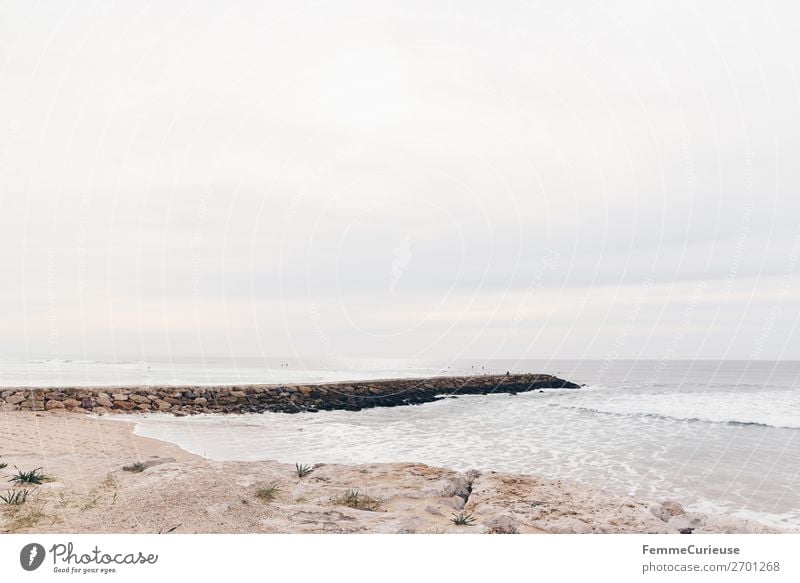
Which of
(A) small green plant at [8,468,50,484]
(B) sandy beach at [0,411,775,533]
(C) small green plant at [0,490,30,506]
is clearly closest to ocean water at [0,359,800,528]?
(B) sandy beach at [0,411,775,533]

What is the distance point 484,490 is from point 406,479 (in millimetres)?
1648

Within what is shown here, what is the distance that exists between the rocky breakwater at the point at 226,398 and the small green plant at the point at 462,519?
23.6 m

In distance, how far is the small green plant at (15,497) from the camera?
823 cm

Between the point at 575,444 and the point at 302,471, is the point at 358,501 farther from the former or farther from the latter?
the point at 575,444

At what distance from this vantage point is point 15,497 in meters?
8.50

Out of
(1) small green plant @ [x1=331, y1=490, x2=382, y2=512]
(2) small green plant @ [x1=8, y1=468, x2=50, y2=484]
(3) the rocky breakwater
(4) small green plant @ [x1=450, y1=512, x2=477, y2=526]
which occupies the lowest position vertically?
(3) the rocky breakwater

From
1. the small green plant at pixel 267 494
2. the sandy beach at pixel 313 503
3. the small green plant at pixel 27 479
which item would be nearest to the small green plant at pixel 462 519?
the sandy beach at pixel 313 503

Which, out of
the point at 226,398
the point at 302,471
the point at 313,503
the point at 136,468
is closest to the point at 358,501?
the point at 313,503

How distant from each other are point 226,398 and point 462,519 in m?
27.6

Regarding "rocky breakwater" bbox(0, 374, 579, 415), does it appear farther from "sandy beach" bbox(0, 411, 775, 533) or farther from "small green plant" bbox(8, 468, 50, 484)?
"small green plant" bbox(8, 468, 50, 484)

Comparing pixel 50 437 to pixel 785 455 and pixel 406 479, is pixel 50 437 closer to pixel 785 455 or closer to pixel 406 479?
pixel 406 479

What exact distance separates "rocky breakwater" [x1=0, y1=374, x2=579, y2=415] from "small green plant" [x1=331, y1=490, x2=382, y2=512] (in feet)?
73.0

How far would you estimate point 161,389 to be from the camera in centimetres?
3253

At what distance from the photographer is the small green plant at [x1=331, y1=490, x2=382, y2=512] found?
916cm
